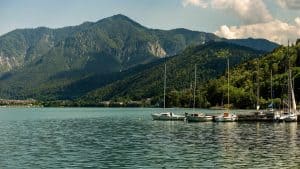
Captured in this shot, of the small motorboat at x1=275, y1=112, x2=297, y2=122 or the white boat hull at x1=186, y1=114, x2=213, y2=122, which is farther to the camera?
the white boat hull at x1=186, y1=114, x2=213, y2=122

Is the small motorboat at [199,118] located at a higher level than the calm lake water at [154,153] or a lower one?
higher

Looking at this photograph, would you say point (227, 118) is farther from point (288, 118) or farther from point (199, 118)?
point (288, 118)

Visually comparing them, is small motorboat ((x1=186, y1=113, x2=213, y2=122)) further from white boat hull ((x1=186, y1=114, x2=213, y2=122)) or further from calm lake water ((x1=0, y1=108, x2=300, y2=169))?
calm lake water ((x1=0, y1=108, x2=300, y2=169))

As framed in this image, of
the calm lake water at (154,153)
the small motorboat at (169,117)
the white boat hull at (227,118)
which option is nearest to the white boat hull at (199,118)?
the white boat hull at (227,118)

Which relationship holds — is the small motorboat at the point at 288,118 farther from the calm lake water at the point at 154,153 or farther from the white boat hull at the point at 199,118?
the calm lake water at the point at 154,153

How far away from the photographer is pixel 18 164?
60.0m

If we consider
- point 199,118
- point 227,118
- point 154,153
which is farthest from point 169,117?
point 154,153

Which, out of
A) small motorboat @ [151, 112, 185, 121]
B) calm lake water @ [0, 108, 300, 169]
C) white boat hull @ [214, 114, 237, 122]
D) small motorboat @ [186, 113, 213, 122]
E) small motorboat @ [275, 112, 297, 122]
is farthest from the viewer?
small motorboat @ [151, 112, 185, 121]

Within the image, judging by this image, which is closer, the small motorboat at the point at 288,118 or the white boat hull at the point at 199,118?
the small motorboat at the point at 288,118

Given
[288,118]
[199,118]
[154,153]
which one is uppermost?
[288,118]

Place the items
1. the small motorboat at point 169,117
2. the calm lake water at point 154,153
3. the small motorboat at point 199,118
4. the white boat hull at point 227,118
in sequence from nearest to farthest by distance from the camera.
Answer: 1. the calm lake water at point 154,153
2. the white boat hull at point 227,118
3. the small motorboat at point 199,118
4. the small motorboat at point 169,117

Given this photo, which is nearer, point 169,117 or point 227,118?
point 227,118

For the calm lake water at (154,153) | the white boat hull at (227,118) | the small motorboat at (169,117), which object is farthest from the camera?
the small motorboat at (169,117)

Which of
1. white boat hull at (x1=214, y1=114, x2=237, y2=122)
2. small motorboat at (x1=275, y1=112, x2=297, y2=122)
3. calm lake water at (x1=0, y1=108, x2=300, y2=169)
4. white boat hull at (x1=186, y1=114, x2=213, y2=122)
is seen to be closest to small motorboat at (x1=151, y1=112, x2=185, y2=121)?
white boat hull at (x1=186, y1=114, x2=213, y2=122)
